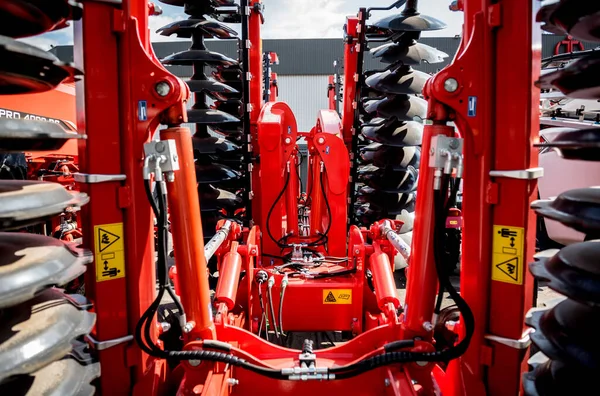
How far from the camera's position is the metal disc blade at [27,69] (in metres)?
0.90

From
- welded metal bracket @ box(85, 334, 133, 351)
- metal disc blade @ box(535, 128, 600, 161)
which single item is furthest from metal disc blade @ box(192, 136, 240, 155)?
metal disc blade @ box(535, 128, 600, 161)

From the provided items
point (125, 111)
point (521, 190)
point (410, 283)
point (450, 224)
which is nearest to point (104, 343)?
point (125, 111)

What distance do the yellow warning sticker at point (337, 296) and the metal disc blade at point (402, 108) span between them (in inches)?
93.0

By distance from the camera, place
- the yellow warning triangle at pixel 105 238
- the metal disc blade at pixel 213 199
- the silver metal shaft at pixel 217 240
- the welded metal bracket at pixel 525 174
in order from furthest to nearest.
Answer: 1. the metal disc blade at pixel 213 199
2. the silver metal shaft at pixel 217 240
3. the yellow warning triangle at pixel 105 238
4. the welded metal bracket at pixel 525 174

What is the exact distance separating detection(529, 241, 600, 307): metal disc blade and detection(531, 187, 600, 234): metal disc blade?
0.07m

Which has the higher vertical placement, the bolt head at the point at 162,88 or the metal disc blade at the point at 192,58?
the metal disc blade at the point at 192,58

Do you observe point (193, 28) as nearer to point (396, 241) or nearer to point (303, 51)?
point (396, 241)

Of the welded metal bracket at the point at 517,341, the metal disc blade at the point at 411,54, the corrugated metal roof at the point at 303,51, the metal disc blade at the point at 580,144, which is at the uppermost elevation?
the corrugated metal roof at the point at 303,51

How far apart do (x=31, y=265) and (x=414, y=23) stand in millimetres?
4621

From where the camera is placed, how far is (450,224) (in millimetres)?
4859

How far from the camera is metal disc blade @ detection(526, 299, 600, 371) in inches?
37.0

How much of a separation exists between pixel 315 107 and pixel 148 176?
69.6 ft

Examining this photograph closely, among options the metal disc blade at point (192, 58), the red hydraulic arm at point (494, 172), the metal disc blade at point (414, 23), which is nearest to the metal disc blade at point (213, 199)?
the metal disc blade at point (192, 58)

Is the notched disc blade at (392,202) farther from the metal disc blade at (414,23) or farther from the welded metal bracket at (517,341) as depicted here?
the welded metal bracket at (517,341)
